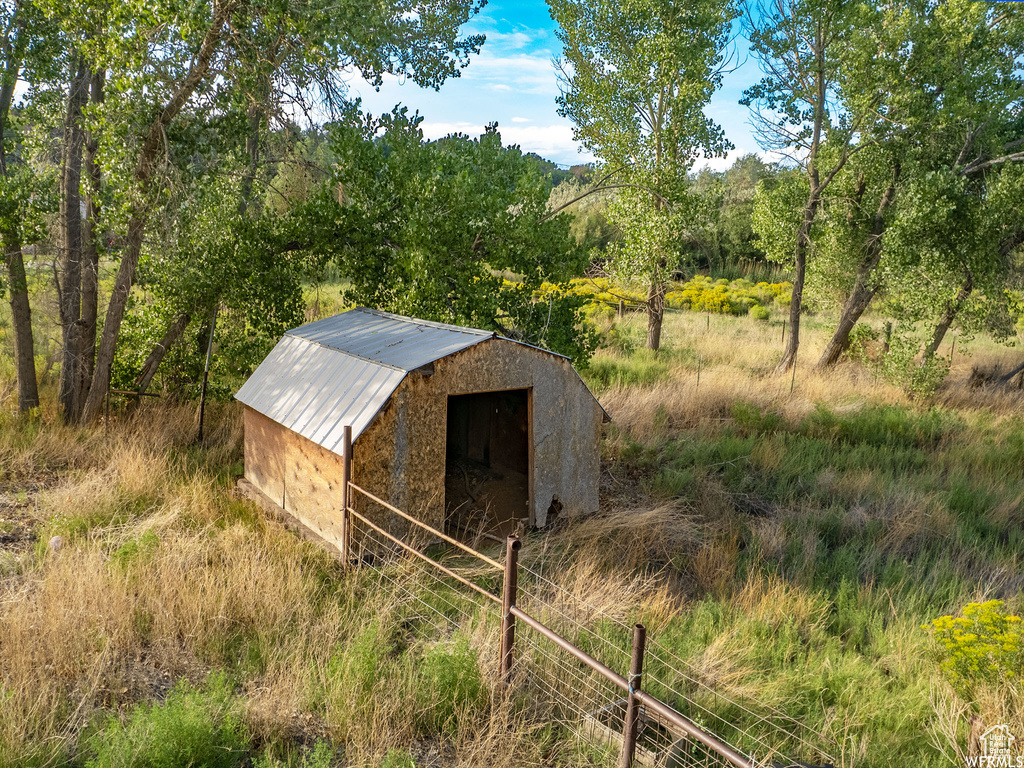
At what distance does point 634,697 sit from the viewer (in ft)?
10.6

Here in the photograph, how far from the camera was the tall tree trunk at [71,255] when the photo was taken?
9828 millimetres

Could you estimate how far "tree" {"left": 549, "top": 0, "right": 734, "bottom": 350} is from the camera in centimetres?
1473

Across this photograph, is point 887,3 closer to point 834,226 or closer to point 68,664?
point 834,226

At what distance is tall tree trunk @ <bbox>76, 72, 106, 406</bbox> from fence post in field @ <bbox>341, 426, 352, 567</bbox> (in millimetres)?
6268

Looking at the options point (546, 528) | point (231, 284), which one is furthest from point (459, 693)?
point (231, 284)

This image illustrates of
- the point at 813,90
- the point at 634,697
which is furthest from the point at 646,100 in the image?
the point at 634,697

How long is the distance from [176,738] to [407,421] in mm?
3254

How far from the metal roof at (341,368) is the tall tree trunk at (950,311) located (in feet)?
38.5

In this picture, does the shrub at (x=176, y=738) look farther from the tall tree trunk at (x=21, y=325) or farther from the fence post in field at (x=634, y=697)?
the tall tree trunk at (x=21, y=325)

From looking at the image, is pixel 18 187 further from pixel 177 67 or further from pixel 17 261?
pixel 177 67

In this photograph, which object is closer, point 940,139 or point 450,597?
point 450,597

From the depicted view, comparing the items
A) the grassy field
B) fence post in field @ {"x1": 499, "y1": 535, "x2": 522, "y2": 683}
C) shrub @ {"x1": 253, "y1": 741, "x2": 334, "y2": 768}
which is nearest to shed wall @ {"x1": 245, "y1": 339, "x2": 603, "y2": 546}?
the grassy field

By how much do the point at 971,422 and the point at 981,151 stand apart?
19.0ft

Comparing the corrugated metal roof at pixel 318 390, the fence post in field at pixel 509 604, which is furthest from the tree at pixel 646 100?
the fence post in field at pixel 509 604
